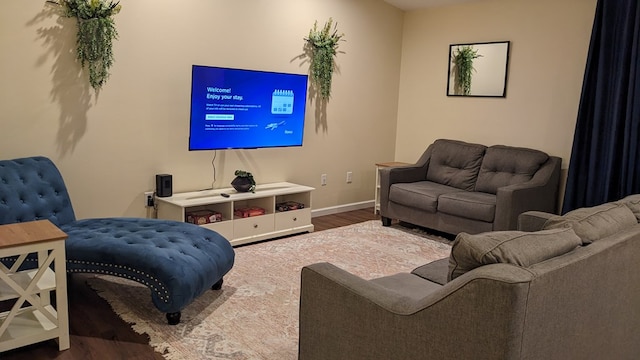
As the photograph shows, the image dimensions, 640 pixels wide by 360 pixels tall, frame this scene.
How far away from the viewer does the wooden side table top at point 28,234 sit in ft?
7.87

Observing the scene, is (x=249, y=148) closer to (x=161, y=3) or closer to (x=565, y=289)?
(x=161, y=3)

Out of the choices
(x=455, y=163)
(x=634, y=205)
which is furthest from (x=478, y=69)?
(x=634, y=205)

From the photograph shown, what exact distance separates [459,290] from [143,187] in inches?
130

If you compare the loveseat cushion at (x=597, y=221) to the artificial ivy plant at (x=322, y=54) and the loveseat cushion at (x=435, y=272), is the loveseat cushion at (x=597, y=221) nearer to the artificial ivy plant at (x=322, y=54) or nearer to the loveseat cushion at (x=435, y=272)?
the loveseat cushion at (x=435, y=272)

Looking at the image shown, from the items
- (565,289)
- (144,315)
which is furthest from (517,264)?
(144,315)

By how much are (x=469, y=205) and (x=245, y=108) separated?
85.8 inches

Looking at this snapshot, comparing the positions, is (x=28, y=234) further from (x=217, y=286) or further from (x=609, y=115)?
(x=609, y=115)

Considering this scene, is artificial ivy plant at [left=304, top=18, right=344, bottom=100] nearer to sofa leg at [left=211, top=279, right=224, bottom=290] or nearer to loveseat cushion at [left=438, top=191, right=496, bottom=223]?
loveseat cushion at [left=438, top=191, right=496, bottom=223]

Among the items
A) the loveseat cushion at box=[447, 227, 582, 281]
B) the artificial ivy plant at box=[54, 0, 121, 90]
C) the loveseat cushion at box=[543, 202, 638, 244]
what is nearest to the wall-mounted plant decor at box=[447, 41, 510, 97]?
the loveseat cushion at box=[543, 202, 638, 244]

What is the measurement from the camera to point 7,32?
3449mm

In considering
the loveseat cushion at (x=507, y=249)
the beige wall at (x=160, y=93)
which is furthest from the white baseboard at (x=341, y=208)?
the loveseat cushion at (x=507, y=249)

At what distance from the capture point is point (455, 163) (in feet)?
17.3

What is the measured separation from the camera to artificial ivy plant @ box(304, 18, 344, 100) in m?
5.23

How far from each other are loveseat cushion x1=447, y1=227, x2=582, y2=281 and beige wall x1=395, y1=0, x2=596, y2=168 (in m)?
3.37
